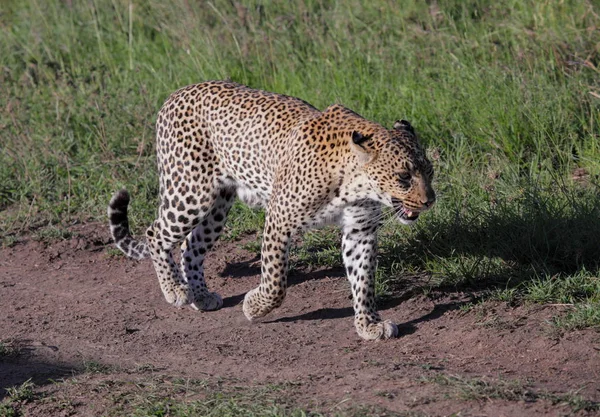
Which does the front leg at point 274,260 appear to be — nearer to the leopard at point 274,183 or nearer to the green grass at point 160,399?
the leopard at point 274,183

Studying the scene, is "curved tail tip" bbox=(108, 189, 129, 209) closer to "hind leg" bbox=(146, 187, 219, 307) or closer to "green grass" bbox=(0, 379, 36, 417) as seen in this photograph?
"hind leg" bbox=(146, 187, 219, 307)

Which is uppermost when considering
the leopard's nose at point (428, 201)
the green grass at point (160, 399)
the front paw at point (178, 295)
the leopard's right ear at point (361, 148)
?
the leopard's right ear at point (361, 148)

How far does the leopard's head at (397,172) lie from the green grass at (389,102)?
111 centimetres

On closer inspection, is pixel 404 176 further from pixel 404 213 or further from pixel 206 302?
pixel 206 302

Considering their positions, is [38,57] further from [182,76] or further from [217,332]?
[217,332]

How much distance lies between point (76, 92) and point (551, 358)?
6180 mm

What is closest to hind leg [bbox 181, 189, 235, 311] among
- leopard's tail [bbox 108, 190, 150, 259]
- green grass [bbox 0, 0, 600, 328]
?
leopard's tail [bbox 108, 190, 150, 259]

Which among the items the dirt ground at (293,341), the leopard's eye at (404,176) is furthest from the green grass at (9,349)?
the leopard's eye at (404,176)

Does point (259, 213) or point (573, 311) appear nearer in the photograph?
point (573, 311)

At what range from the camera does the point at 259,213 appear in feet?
27.0

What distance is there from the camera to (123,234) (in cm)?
746

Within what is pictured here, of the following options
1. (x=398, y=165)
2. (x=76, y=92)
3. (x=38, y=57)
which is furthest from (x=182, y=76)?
(x=398, y=165)

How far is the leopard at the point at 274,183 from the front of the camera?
5906mm

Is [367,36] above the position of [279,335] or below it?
above
